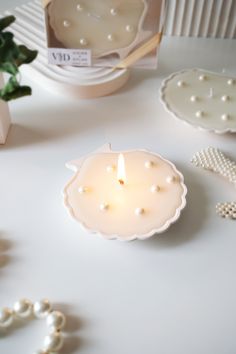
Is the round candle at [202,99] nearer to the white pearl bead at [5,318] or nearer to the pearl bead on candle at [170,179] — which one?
the pearl bead on candle at [170,179]

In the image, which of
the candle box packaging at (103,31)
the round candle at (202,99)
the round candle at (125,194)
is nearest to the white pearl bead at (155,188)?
the round candle at (125,194)

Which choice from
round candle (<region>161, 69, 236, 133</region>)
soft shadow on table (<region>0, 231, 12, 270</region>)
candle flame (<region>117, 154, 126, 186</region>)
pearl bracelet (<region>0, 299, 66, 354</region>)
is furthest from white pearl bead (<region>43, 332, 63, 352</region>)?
round candle (<region>161, 69, 236, 133</region>)

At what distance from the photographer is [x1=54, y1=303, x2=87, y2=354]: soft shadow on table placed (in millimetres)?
403

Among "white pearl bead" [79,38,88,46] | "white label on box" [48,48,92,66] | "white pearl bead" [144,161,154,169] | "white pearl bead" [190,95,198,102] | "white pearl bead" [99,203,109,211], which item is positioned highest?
"white pearl bead" [79,38,88,46]

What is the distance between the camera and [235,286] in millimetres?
454

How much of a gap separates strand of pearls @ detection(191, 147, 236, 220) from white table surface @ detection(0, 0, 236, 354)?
0.4 inches

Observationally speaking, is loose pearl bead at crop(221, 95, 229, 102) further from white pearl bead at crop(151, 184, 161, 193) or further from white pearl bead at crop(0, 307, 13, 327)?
white pearl bead at crop(0, 307, 13, 327)

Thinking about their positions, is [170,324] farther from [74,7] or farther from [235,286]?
[74,7]

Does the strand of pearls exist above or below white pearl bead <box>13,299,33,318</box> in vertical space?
above

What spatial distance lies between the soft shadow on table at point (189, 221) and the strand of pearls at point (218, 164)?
0.02 m

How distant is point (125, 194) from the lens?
52cm

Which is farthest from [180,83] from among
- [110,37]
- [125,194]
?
[125,194]

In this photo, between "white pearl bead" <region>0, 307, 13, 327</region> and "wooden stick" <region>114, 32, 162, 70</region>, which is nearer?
"white pearl bead" <region>0, 307, 13, 327</region>

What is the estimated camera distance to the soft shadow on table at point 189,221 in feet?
1.61
